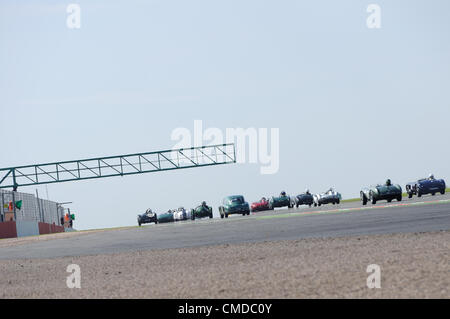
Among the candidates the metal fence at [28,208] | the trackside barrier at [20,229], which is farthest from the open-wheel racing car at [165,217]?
the metal fence at [28,208]

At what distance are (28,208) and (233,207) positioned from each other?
21.8 m

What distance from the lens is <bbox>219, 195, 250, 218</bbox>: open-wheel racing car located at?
168 feet

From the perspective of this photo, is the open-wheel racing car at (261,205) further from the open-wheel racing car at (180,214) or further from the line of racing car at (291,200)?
the open-wheel racing car at (180,214)

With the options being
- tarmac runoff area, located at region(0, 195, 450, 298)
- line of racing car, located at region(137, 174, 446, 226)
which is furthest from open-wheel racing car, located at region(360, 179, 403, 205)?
tarmac runoff area, located at region(0, 195, 450, 298)

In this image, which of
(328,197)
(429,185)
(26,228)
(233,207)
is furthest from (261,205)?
(429,185)

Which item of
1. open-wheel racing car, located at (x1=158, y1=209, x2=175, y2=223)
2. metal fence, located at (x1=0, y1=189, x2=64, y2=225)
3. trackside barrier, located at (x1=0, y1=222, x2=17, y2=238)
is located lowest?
open-wheel racing car, located at (x1=158, y1=209, x2=175, y2=223)

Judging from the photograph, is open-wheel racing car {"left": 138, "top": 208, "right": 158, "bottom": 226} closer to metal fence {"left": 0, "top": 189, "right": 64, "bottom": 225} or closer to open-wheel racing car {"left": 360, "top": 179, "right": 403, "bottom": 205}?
metal fence {"left": 0, "top": 189, "right": 64, "bottom": 225}

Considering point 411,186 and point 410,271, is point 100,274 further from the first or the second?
point 411,186

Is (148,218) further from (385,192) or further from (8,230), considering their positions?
(385,192)

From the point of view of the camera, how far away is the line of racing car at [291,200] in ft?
118

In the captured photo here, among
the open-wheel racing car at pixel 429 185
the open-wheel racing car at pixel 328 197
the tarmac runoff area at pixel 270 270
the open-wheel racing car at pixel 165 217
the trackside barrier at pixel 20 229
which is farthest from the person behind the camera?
the open-wheel racing car at pixel 165 217

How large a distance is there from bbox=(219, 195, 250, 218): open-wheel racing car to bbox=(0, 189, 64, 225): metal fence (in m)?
15.0

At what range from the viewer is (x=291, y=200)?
65000 mm
